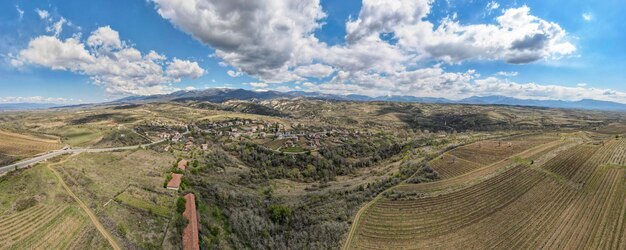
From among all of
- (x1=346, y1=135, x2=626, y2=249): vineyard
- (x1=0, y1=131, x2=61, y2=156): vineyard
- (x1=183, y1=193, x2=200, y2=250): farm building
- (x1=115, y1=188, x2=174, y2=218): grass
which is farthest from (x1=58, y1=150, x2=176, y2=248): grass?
(x1=346, y1=135, x2=626, y2=249): vineyard

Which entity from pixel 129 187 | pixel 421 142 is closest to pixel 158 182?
pixel 129 187

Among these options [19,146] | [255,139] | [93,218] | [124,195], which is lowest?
[255,139]

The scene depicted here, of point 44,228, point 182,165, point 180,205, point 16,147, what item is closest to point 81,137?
point 16,147

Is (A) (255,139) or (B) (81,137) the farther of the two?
(A) (255,139)

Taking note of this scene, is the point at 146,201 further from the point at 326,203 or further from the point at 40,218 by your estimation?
the point at 326,203

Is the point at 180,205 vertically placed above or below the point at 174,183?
below

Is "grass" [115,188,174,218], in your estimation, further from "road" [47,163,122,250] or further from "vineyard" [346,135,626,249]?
"vineyard" [346,135,626,249]
